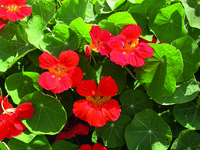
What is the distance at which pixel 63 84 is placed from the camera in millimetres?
827

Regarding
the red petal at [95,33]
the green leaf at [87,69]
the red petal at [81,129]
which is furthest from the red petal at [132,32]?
the red petal at [81,129]

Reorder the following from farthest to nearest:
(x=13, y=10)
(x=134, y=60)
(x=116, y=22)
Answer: (x=13, y=10) < (x=116, y=22) < (x=134, y=60)

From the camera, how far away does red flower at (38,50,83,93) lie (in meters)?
0.82

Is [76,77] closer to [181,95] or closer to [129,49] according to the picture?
[129,49]

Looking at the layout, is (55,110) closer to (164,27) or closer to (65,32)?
(65,32)

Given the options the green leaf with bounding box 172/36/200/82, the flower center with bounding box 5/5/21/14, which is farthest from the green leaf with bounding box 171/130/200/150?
the flower center with bounding box 5/5/21/14

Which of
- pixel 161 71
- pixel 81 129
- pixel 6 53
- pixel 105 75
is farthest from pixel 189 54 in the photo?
pixel 6 53

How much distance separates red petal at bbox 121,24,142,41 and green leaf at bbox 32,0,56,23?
0.39 m

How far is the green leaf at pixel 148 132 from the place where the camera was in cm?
95

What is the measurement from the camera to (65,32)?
3.12 feet

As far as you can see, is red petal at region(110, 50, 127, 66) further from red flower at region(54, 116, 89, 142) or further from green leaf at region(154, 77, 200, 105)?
red flower at region(54, 116, 89, 142)

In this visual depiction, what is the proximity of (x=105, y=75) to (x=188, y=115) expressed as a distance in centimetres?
43

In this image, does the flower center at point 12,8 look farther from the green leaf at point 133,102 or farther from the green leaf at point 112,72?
the green leaf at point 133,102

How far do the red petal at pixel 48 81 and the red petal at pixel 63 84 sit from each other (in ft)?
0.04
